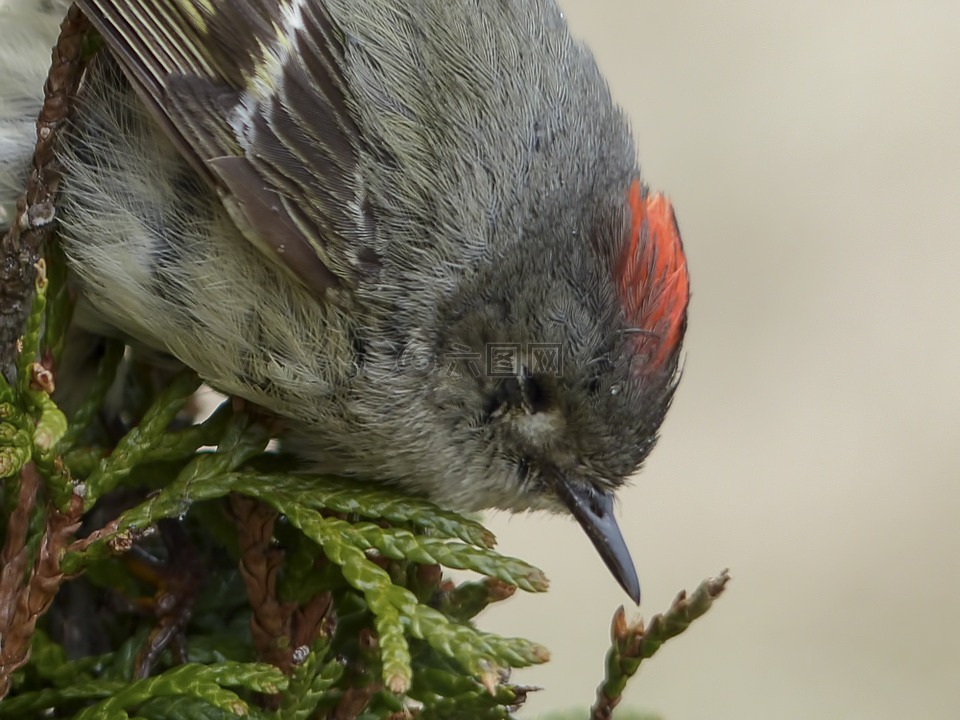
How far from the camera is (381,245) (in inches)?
49.9

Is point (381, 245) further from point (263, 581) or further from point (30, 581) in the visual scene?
point (30, 581)

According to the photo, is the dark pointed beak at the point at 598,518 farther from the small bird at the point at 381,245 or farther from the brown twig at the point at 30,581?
the brown twig at the point at 30,581

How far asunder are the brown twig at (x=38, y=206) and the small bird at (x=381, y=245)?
1.3 inches

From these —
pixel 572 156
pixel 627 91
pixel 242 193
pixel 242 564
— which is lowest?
pixel 242 564

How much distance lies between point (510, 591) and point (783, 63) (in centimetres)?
391

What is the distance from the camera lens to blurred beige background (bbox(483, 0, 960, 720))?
382 centimetres

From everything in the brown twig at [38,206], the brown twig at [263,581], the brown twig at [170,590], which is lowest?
the brown twig at [170,590]

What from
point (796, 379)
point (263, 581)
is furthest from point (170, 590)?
point (796, 379)

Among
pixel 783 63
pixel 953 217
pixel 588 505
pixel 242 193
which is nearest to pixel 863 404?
pixel 953 217

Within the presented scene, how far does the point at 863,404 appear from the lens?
4195 mm

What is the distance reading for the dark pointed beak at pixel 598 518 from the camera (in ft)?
4.28

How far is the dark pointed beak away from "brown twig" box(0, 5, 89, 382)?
0.64 meters

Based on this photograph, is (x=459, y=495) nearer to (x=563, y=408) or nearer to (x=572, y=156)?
(x=563, y=408)

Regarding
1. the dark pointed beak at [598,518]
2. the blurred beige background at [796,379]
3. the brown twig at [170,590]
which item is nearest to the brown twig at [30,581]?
the brown twig at [170,590]
